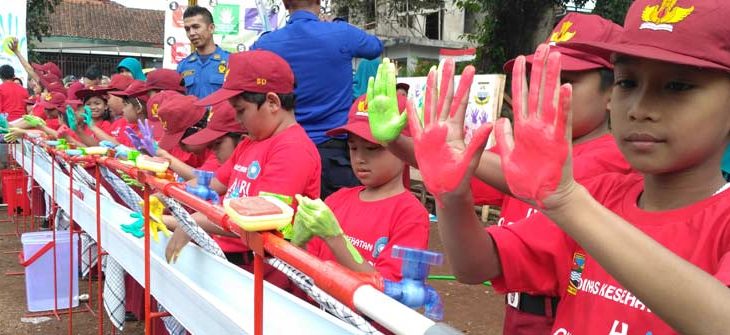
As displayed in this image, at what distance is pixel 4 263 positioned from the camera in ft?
20.8

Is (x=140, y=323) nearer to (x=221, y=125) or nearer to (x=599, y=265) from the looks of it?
(x=221, y=125)

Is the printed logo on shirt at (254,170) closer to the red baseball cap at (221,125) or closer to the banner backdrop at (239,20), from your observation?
the red baseball cap at (221,125)

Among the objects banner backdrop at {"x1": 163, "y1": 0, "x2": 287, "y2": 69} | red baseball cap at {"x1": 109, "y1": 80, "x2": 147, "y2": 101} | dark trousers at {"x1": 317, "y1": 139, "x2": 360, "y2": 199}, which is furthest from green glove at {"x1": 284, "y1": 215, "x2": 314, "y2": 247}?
banner backdrop at {"x1": 163, "y1": 0, "x2": 287, "y2": 69}

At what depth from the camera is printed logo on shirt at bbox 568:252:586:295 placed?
1332 mm

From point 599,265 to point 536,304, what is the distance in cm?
89

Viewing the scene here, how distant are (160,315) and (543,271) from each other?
71.5 inches

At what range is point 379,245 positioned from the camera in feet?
7.07

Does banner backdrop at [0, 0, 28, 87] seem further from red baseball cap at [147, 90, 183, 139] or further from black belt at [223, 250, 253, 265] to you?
black belt at [223, 250, 253, 265]

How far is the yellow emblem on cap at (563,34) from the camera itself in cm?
200

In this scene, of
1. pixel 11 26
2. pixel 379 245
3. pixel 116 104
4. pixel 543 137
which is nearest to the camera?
pixel 543 137

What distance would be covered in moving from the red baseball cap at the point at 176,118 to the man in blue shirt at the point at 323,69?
66cm

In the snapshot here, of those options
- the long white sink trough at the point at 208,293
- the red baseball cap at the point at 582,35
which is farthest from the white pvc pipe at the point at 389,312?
the red baseball cap at the point at 582,35

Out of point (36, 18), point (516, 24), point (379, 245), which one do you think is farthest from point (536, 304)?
point (36, 18)

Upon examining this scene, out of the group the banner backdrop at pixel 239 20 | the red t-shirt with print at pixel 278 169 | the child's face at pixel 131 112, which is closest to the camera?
the red t-shirt with print at pixel 278 169
